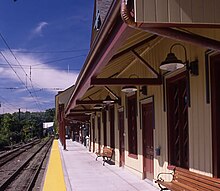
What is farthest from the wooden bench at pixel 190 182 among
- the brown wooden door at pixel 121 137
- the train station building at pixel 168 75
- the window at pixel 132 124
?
the brown wooden door at pixel 121 137

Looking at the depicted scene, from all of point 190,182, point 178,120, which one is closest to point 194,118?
point 190,182

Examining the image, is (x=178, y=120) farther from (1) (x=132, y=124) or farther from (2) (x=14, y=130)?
(2) (x=14, y=130)

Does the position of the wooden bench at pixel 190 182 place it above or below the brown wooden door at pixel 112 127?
below

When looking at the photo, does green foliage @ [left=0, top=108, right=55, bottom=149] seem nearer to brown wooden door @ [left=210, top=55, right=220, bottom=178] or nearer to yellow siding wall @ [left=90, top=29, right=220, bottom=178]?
yellow siding wall @ [left=90, top=29, right=220, bottom=178]

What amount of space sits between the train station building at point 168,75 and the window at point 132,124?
3 centimetres

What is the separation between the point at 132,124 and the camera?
508 inches

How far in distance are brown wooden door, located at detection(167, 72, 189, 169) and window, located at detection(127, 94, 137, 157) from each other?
3636 mm

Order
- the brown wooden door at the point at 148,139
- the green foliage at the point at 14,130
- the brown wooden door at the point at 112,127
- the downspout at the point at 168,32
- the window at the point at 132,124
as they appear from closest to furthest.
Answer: the downspout at the point at 168,32 → the brown wooden door at the point at 148,139 → the window at the point at 132,124 → the brown wooden door at the point at 112,127 → the green foliage at the point at 14,130

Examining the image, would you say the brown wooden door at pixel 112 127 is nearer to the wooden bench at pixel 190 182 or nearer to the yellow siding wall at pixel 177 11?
the wooden bench at pixel 190 182

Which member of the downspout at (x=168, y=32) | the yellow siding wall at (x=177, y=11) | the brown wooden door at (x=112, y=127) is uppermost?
the yellow siding wall at (x=177, y=11)

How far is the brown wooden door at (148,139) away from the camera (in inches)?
395

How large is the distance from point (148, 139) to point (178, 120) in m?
2.51

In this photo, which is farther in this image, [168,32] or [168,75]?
[168,75]

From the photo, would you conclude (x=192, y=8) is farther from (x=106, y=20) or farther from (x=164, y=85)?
(x=164, y=85)
